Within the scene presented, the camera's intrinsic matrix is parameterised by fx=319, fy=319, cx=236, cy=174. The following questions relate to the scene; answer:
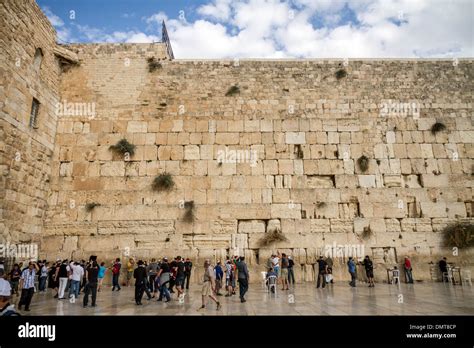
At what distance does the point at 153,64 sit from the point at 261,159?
6.00 meters

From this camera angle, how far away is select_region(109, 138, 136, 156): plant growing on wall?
40.2 feet

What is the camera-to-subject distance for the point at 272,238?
448 inches

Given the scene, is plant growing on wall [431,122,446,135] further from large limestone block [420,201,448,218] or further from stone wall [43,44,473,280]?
large limestone block [420,201,448,218]

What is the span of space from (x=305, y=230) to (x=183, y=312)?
21.4 ft

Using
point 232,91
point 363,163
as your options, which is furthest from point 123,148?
point 363,163

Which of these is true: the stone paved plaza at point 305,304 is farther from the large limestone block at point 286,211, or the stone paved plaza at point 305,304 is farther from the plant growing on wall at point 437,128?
the plant growing on wall at point 437,128

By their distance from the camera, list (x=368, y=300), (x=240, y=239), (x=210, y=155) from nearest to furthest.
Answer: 1. (x=368, y=300)
2. (x=240, y=239)
3. (x=210, y=155)

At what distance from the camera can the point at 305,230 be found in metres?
11.6

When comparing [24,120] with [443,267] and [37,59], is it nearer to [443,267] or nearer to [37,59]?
[37,59]

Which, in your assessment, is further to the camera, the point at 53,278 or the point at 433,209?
the point at 433,209

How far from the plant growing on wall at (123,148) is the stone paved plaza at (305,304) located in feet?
17.1

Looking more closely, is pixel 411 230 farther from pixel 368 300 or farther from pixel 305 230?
pixel 368 300
